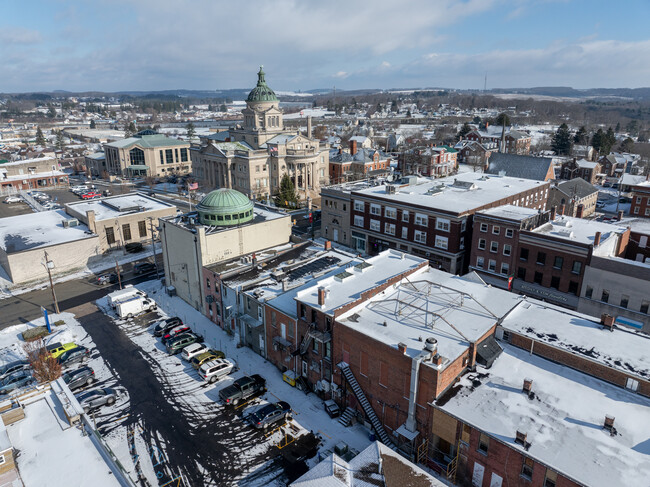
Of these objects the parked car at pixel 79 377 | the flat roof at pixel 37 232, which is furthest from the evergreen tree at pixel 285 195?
the parked car at pixel 79 377

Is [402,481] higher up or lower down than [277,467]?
higher up

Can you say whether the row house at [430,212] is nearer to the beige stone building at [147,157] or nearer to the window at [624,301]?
the window at [624,301]

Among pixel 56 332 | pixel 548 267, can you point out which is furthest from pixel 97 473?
pixel 548 267

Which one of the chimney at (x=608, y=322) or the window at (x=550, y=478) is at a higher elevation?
the chimney at (x=608, y=322)

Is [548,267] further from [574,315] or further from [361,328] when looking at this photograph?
[361,328]

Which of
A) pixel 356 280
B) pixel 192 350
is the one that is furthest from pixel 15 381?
pixel 356 280
